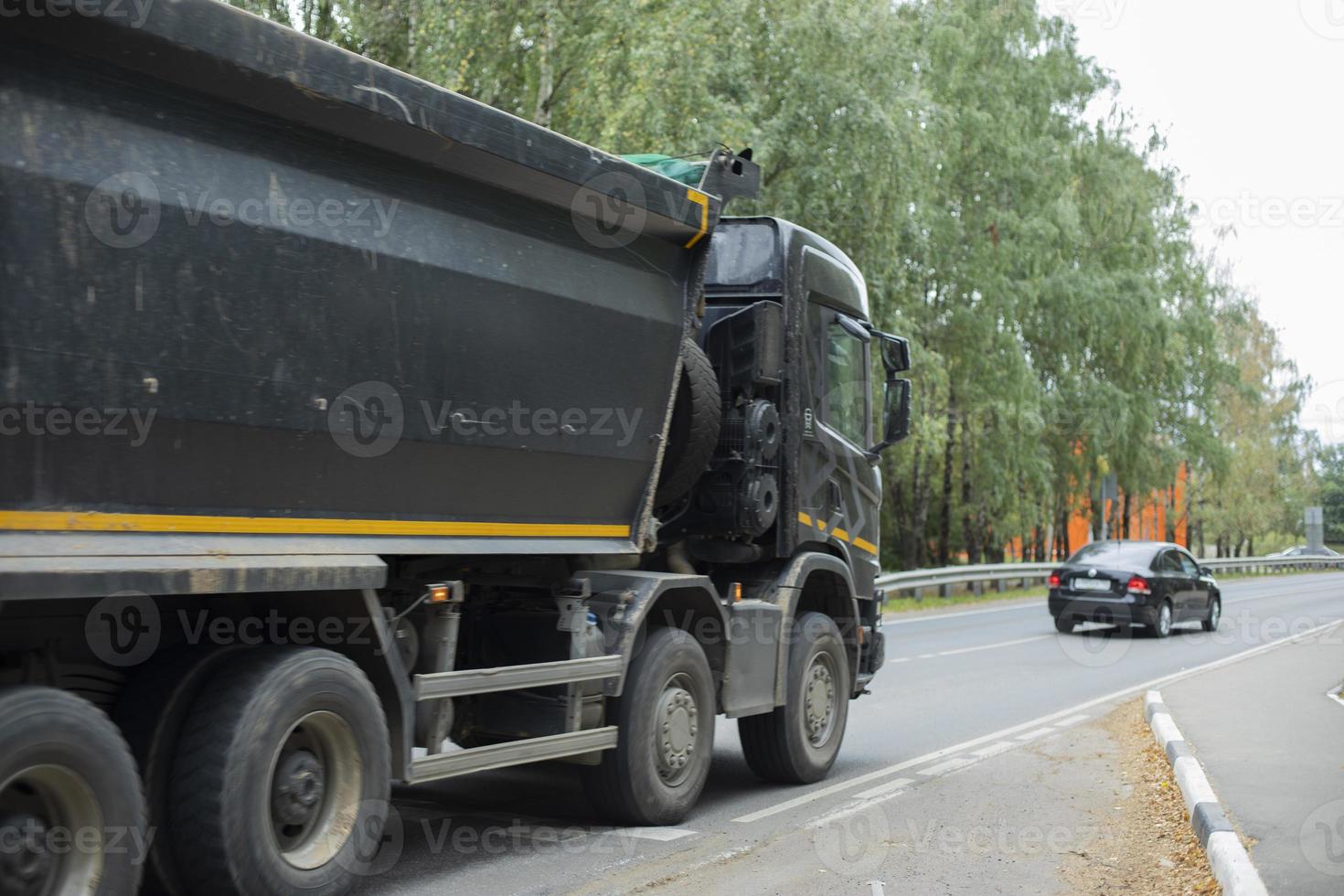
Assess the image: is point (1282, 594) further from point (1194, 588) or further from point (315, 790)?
point (315, 790)

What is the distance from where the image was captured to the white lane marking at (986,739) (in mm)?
7910

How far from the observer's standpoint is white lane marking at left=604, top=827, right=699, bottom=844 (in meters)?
6.95

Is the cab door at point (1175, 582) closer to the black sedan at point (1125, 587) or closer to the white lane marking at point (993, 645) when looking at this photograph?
the black sedan at point (1125, 587)

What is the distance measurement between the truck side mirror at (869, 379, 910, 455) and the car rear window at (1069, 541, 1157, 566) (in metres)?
13.2

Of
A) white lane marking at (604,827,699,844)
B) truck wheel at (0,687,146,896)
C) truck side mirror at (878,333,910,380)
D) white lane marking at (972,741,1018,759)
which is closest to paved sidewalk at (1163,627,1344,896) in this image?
white lane marking at (972,741,1018,759)

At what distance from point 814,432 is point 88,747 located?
5395 millimetres

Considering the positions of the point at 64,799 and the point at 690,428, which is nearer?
the point at 64,799

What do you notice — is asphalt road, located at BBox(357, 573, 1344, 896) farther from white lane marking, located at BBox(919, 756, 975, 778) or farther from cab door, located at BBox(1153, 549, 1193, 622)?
cab door, located at BBox(1153, 549, 1193, 622)

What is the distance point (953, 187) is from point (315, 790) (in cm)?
2883

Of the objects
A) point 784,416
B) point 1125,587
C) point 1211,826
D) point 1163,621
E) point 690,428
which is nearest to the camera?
point 1211,826

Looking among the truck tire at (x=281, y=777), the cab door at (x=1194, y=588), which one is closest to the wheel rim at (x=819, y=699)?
Answer: the truck tire at (x=281, y=777)

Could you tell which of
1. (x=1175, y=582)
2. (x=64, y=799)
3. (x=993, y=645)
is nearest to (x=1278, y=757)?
(x=64, y=799)

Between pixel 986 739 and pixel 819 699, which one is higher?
pixel 819 699

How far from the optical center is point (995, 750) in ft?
33.4
